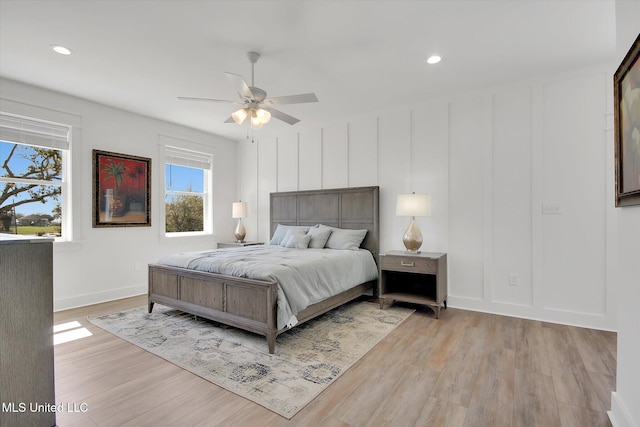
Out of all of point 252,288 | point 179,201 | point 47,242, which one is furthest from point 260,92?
point 179,201

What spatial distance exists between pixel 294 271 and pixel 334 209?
206 cm

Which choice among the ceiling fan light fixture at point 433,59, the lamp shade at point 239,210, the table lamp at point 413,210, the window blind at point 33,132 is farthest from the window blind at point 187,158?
the ceiling fan light fixture at point 433,59

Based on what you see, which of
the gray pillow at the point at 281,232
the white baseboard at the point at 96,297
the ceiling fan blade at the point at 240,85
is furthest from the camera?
the gray pillow at the point at 281,232

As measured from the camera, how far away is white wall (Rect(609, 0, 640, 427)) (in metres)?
1.49

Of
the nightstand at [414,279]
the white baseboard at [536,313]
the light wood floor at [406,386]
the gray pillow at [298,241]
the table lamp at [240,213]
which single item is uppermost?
the table lamp at [240,213]

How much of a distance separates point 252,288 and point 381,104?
306 centimetres

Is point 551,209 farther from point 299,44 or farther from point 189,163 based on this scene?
point 189,163

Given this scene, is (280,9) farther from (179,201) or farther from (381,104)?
(179,201)

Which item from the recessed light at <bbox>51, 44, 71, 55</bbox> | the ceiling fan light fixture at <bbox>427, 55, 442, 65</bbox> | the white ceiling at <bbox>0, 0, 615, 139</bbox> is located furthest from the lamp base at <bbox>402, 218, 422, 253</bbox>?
the recessed light at <bbox>51, 44, 71, 55</bbox>

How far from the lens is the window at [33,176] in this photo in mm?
3574

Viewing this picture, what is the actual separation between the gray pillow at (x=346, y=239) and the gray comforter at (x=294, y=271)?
0.34m

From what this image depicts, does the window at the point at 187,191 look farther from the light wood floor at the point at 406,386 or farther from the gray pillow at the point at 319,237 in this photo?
the light wood floor at the point at 406,386

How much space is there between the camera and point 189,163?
5.46m

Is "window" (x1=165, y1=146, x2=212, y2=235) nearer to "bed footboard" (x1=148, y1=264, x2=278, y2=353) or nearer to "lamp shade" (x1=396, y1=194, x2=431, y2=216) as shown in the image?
"bed footboard" (x1=148, y1=264, x2=278, y2=353)
